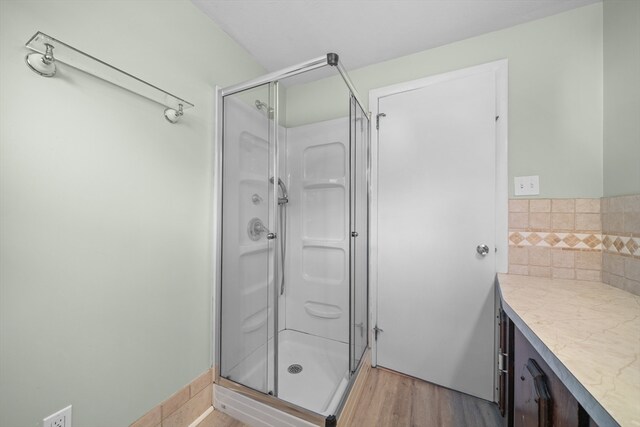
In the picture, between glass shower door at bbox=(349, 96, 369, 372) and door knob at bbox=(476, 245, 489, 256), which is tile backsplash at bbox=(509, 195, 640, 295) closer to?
door knob at bbox=(476, 245, 489, 256)

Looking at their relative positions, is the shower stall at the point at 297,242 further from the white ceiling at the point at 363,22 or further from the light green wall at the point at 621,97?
the light green wall at the point at 621,97

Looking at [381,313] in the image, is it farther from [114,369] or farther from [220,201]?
[114,369]

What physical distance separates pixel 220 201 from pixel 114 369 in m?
0.95

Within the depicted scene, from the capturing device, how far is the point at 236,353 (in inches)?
58.7

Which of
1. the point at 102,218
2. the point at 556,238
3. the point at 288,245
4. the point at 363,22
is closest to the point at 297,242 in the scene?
the point at 288,245

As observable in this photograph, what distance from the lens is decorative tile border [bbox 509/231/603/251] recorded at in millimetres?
1384

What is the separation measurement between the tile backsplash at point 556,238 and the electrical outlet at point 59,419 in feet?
7.55

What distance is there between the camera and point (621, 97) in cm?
122

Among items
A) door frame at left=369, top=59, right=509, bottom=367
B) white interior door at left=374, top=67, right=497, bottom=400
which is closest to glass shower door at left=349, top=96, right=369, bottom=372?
white interior door at left=374, top=67, right=497, bottom=400

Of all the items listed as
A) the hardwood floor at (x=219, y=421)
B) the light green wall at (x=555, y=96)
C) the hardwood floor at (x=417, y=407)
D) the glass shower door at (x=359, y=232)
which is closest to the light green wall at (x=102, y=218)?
the hardwood floor at (x=219, y=421)

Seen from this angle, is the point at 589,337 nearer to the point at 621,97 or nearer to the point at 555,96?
the point at 621,97

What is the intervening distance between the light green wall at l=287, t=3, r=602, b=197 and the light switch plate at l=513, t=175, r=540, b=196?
0.09ft

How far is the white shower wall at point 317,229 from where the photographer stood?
2029 mm

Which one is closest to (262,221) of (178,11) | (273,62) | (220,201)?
(220,201)
